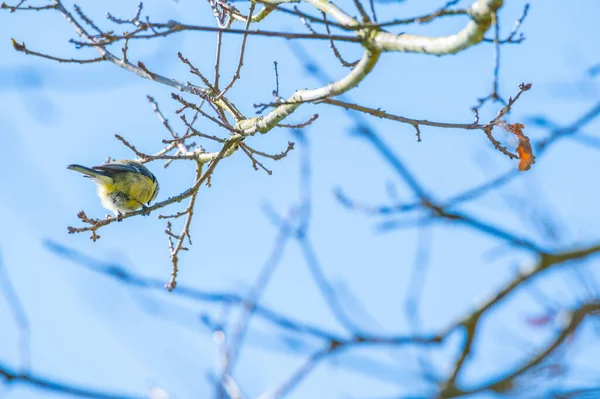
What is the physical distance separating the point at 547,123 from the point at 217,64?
2.71 metres

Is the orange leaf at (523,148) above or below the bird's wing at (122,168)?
below

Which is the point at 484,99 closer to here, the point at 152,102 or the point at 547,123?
the point at 547,123

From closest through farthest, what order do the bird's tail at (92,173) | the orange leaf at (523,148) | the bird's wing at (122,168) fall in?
the orange leaf at (523,148) < the bird's tail at (92,173) < the bird's wing at (122,168)

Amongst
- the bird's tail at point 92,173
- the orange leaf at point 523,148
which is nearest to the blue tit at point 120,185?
the bird's tail at point 92,173

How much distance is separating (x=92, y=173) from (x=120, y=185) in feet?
1.33

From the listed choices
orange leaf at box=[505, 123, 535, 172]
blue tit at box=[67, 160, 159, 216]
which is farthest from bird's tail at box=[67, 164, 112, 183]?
orange leaf at box=[505, 123, 535, 172]

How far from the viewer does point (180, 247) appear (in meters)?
5.46

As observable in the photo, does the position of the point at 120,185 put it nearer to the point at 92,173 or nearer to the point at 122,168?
the point at 122,168

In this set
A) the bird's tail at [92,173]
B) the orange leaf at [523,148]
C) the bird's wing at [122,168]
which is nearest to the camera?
the orange leaf at [523,148]

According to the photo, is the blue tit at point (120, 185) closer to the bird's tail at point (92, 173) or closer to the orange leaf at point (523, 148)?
the bird's tail at point (92, 173)

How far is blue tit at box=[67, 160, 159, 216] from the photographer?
7.62 meters

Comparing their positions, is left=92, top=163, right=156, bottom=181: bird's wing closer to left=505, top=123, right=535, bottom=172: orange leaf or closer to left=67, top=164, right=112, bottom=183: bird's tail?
left=67, top=164, right=112, bottom=183: bird's tail

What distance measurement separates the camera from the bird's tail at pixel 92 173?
7.11 m

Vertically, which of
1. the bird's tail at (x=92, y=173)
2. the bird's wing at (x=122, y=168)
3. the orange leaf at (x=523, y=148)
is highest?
the bird's wing at (x=122, y=168)
